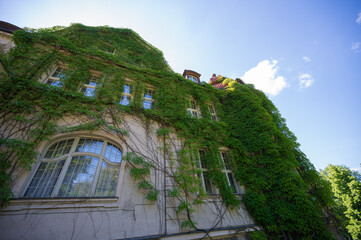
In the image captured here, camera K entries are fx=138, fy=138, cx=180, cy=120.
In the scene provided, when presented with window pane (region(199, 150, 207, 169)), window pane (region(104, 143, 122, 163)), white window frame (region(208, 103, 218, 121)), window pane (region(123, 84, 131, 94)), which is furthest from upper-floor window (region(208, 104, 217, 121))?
window pane (region(104, 143, 122, 163))

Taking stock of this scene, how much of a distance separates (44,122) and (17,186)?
6.27 feet

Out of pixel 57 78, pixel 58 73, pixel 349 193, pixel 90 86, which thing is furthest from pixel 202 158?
pixel 349 193

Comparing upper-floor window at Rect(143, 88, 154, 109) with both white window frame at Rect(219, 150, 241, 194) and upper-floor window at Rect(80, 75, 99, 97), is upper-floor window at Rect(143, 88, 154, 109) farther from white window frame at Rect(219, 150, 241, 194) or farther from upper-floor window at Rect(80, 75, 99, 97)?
white window frame at Rect(219, 150, 241, 194)

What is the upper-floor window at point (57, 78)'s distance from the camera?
19.3ft

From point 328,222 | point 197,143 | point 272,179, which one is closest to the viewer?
point 328,222

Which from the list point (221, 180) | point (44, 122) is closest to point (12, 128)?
point (44, 122)

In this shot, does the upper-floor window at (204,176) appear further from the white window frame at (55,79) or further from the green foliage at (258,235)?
the white window frame at (55,79)

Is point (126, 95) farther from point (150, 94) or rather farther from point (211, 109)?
point (211, 109)

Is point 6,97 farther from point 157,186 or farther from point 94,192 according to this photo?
point 157,186

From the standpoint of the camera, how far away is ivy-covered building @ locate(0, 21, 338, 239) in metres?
3.72

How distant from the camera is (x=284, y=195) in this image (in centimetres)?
540

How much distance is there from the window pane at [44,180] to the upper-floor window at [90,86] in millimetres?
3215

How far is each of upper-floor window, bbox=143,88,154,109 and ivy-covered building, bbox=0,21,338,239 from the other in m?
0.09

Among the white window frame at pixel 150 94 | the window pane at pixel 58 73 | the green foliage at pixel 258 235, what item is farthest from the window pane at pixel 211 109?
the window pane at pixel 58 73
